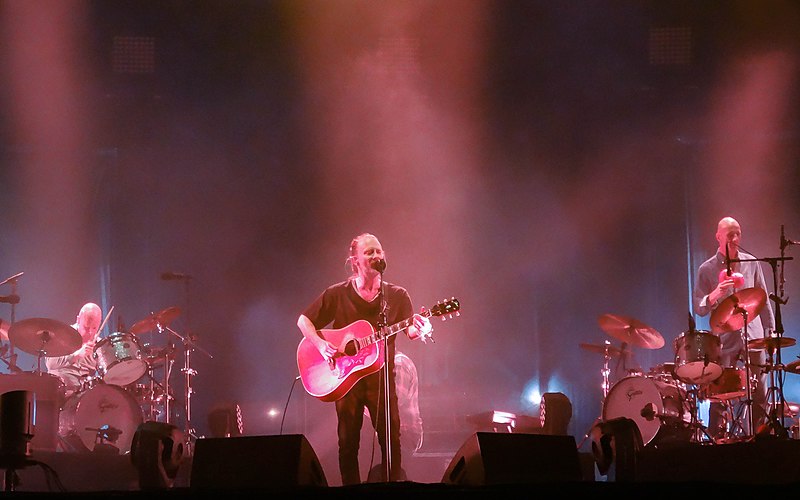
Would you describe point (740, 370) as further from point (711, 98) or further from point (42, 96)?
A: point (42, 96)

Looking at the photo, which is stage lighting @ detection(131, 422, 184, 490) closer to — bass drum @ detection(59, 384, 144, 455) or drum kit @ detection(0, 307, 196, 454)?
drum kit @ detection(0, 307, 196, 454)

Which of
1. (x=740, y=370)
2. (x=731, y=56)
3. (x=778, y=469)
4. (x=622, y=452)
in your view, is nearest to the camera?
(x=622, y=452)

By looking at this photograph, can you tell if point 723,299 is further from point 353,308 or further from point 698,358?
point 353,308

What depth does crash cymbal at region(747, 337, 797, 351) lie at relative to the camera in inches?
332

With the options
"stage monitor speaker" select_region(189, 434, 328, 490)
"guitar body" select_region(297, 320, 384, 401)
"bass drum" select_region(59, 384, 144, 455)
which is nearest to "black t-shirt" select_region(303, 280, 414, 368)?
"guitar body" select_region(297, 320, 384, 401)

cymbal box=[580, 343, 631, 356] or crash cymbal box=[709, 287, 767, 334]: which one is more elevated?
crash cymbal box=[709, 287, 767, 334]

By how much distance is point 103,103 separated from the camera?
1150 cm

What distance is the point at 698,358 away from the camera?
8.84 meters

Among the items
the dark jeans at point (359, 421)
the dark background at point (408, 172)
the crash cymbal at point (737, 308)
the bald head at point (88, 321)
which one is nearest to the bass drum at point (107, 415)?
the bald head at point (88, 321)

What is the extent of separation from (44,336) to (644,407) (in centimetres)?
610

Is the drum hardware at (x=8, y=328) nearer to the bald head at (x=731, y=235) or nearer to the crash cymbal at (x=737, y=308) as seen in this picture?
the crash cymbal at (x=737, y=308)

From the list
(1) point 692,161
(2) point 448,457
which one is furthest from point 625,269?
(2) point 448,457

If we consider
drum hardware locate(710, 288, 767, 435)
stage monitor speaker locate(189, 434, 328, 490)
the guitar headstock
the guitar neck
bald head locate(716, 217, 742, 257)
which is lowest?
stage monitor speaker locate(189, 434, 328, 490)

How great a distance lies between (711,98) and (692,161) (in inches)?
31.7
